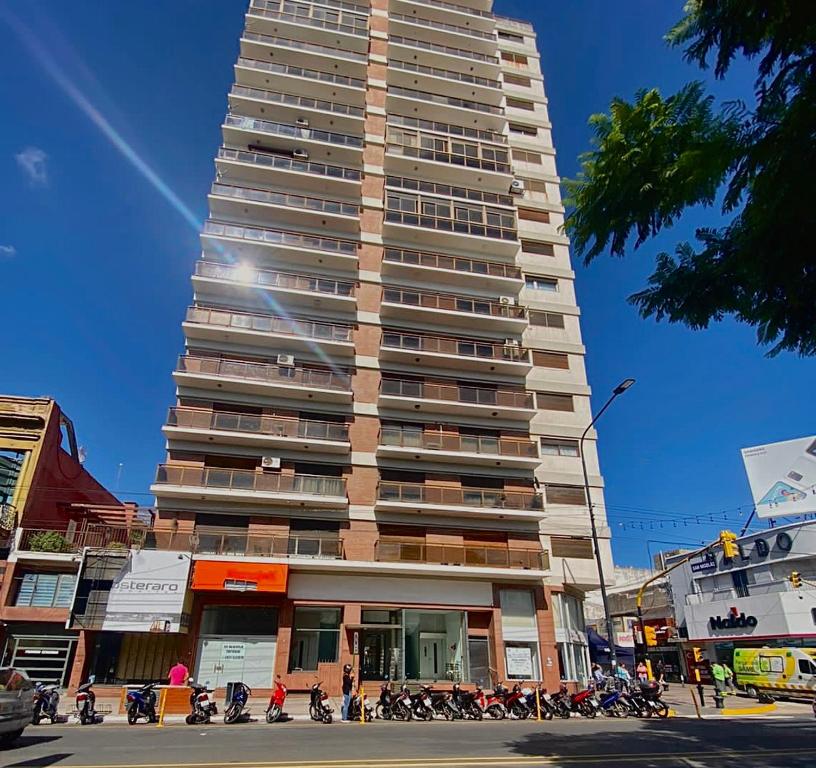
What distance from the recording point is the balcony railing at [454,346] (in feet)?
89.2

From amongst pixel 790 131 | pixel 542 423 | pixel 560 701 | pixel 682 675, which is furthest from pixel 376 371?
pixel 682 675

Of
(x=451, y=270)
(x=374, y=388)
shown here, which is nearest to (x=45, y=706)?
(x=374, y=388)

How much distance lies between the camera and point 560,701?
16.7 m

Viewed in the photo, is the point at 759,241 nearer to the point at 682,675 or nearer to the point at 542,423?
the point at 542,423

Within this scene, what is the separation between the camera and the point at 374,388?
86.8 ft

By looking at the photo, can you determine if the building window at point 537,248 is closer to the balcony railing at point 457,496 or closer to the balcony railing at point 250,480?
the balcony railing at point 457,496

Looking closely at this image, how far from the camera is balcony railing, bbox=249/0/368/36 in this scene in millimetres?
35844

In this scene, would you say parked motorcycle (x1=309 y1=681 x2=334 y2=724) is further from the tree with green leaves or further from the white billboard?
the white billboard

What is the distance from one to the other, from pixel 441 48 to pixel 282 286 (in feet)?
78.1

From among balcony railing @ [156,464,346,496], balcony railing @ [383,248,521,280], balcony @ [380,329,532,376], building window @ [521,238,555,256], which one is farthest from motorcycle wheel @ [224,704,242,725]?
building window @ [521,238,555,256]

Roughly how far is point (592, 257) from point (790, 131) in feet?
7.01

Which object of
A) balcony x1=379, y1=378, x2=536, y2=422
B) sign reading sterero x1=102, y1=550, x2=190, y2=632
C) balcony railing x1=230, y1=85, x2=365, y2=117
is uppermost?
balcony railing x1=230, y1=85, x2=365, y2=117

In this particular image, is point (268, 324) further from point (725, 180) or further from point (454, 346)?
point (725, 180)

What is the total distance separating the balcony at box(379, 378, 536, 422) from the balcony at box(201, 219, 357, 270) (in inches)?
288
